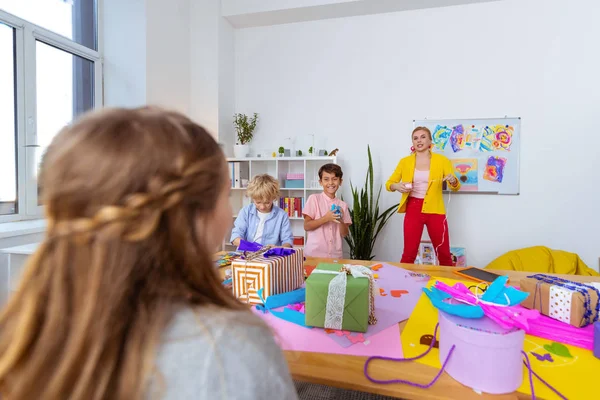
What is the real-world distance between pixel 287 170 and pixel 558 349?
11.0 ft

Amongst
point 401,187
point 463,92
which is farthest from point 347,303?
point 463,92

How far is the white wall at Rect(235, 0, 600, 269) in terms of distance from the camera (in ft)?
11.5

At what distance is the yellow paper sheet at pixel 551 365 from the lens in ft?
2.70

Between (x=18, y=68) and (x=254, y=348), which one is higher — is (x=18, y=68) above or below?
above

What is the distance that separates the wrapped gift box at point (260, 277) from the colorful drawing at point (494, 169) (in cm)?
306

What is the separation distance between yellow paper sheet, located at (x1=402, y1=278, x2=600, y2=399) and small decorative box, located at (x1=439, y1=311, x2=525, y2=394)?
58 mm

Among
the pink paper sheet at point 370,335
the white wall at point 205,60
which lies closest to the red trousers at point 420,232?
the pink paper sheet at point 370,335

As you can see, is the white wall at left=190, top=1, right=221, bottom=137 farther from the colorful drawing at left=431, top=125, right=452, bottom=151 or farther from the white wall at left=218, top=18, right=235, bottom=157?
the colorful drawing at left=431, top=125, right=452, bottom=151

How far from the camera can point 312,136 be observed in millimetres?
4129

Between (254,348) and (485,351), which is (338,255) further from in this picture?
(254,348)

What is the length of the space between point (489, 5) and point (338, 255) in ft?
10.1

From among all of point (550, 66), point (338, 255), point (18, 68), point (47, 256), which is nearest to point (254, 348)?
point (47, 256)

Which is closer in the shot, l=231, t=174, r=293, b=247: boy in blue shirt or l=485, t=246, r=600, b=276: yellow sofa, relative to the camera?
l=231, t=174, r=293, b=247: boy in blue shirt

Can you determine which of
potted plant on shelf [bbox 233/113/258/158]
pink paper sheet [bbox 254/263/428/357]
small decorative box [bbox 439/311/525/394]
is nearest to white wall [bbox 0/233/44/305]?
potted plant on shelf [bbox 233/113/258/158]
